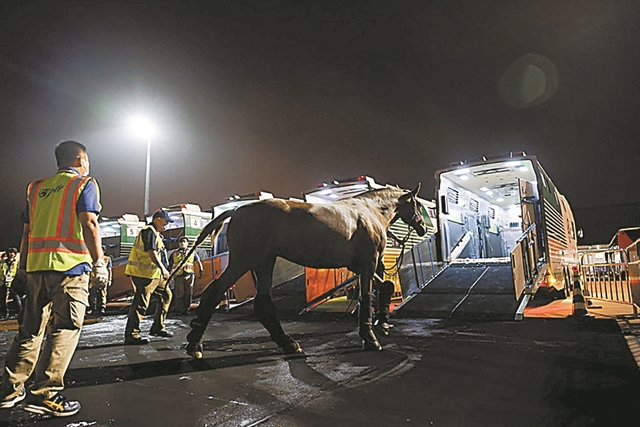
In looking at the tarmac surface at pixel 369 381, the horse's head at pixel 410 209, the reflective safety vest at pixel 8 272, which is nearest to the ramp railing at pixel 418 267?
the horse's head at pixel 410 209

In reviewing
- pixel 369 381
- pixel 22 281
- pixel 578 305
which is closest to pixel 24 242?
pixel 22 281

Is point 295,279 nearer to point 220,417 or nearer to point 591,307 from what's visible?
point 591,307

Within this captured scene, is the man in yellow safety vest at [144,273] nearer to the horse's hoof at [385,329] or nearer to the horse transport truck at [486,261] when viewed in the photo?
the horse's hoof at [385,329]

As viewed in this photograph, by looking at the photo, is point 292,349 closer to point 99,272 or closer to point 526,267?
point 99,272

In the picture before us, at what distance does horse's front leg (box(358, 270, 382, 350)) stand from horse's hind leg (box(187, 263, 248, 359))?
1.48 metres

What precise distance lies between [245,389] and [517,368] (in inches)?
98.0

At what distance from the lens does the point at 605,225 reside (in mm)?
35688

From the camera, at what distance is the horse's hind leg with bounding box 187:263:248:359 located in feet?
15.2

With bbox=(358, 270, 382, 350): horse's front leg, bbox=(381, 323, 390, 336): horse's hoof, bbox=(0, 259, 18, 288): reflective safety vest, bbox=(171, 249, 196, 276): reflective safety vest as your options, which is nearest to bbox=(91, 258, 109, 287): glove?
bbox=(358, 270, 382, 350): horse's front leg

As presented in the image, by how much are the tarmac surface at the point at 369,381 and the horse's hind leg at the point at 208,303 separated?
0.76 feet

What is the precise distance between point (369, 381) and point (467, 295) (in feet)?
18.3

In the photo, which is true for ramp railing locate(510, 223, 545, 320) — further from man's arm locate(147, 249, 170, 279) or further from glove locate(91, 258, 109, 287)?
glove locate(91, 258, 109, 287)

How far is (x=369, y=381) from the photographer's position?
3.55 m

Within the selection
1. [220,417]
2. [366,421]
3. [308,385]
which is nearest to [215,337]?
[308,385]
